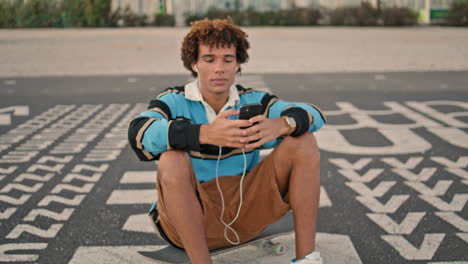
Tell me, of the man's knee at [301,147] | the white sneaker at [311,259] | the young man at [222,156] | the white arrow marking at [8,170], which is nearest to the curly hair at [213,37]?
the young man at [222,156]

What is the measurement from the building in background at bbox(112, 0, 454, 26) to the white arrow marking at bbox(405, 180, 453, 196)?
2780 centimetres

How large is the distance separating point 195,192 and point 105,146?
11.6ft

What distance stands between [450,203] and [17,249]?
2994mm

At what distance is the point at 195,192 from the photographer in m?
2.83

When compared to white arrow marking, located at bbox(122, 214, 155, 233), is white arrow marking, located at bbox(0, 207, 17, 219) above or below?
above

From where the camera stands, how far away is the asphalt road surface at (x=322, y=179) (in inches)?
141

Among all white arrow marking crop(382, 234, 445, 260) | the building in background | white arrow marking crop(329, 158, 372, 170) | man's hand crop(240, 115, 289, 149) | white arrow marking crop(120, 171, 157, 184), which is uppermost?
the building in background

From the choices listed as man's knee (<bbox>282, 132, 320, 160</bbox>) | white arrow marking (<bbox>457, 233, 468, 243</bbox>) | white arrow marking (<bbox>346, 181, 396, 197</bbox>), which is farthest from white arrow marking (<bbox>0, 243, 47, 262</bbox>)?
white arrow marking (<bbox>457, 233, 468, 243</bbox>)

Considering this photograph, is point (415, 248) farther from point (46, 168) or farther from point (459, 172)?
point (46, 168)

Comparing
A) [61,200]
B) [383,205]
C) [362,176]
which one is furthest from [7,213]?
[362,176]

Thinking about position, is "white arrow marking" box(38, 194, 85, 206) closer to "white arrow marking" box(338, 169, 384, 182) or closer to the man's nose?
the man's nose

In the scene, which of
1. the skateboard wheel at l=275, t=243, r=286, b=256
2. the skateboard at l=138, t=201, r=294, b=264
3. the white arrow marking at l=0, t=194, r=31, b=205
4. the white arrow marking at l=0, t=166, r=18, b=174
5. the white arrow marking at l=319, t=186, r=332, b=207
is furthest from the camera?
the white arrow marking at l=0, t=166, r=18, b=174

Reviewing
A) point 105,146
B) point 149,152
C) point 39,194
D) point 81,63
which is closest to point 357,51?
point 81,63

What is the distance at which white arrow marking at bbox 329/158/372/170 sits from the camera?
530cm
